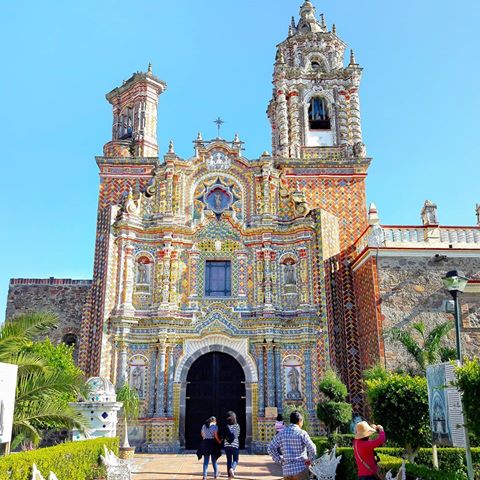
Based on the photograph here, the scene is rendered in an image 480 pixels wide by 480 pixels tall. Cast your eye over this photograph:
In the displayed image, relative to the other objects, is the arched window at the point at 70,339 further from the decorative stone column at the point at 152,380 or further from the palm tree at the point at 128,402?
the palm tree at the point at 128,402

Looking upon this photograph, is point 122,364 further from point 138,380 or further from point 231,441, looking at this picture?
point 231,441

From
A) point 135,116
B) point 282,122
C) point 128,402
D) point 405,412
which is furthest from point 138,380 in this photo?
point 282,122

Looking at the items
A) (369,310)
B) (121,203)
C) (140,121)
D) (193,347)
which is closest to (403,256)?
(369,310)

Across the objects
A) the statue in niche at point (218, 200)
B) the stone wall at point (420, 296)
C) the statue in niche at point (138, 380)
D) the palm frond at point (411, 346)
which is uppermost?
the statue in niche at point (218, 200)

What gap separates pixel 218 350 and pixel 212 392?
150cm

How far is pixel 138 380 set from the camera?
19703mm

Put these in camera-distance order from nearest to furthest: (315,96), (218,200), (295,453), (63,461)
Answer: (295,453)
(63,461)
(218,200)
(315,96)

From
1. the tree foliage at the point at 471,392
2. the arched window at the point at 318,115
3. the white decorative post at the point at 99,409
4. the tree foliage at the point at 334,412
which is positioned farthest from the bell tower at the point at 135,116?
the tree foliage at the point at 471,392

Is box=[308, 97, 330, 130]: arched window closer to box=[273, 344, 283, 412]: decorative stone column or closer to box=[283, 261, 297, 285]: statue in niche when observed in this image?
box=[283, 261, 297, 285]: statue in niche

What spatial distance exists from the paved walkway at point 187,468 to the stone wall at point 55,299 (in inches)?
258

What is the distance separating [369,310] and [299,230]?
4347 millimetres

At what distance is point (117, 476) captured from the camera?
1076 centimetres

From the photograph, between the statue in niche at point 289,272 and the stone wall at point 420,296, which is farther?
the statue in niche at point 289,272

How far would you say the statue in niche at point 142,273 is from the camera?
21.0m
